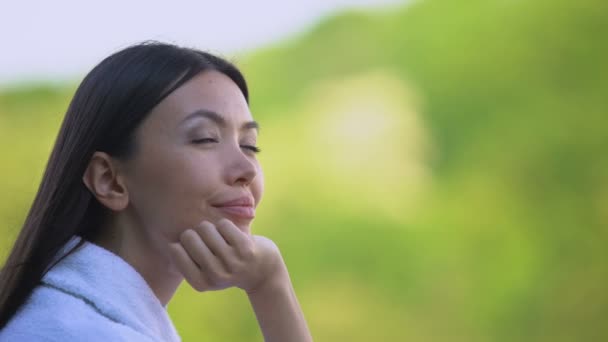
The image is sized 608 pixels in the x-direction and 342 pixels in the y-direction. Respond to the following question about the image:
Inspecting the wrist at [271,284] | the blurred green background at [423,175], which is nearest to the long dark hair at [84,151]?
the wrist at [271,284]

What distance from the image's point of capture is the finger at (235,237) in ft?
4.13

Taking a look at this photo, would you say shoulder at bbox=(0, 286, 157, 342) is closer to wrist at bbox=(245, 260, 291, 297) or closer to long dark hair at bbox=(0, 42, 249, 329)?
long dark hair at bbox=(0, 42, 249, 329)

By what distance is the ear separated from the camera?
51.4 inches

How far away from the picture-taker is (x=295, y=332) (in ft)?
4.34

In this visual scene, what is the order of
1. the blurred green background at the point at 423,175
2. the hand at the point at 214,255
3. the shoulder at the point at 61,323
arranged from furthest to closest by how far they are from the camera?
the blurred green background at the point at 423,175, the hand at the point at 214,255, the shoulder at the point at 61,323

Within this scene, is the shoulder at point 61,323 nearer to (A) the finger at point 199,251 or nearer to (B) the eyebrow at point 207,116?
(A) the finger at point 199,251

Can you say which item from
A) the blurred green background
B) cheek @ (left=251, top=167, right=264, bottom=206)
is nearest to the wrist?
cheek @ (left=251, top=167, right=264, bottom=206)

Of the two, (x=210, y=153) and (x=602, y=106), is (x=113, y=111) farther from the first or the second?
(x=602, y=106)

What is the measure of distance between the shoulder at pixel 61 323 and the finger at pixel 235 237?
182 millimetres

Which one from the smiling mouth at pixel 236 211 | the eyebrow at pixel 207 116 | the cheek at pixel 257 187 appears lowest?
the smiling mouth at pixel 236 211

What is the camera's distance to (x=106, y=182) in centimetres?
132

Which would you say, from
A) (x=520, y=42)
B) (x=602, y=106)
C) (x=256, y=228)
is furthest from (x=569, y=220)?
(x=256, y=228)

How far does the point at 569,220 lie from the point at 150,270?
13.7ft

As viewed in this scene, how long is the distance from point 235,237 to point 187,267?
81mm
